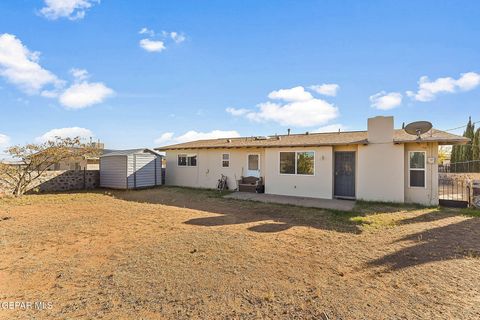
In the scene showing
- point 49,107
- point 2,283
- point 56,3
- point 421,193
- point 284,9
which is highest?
point 284,9

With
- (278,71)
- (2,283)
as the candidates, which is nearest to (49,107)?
(278,71)

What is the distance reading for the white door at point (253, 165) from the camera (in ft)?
45.6

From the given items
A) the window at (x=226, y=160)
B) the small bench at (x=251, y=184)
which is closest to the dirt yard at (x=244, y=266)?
the small bench at (x=251, y=184)

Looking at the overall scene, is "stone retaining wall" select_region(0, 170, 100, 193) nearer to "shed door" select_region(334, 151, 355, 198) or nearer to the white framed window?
the white framed window

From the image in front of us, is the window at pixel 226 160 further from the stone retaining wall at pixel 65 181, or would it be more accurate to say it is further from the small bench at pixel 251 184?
the stone retaining wall at pixel 65 181

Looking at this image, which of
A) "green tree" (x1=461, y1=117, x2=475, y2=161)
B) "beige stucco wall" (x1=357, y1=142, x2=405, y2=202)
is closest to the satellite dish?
"beige stucco wall" (x1=357, y1=142, x2=405, y2=202)

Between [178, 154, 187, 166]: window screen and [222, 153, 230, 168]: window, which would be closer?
[222, 153, 230, 168]: window

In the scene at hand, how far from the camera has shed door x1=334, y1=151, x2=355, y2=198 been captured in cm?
1132

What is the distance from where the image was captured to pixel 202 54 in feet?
38.6

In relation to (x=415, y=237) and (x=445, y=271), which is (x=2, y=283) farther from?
(x=415, y=237)

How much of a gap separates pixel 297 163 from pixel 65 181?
14331 millimetres

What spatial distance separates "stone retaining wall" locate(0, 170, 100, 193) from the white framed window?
18.9ft

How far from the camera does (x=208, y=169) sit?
15469 mm

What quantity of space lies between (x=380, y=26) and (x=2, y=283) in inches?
513
